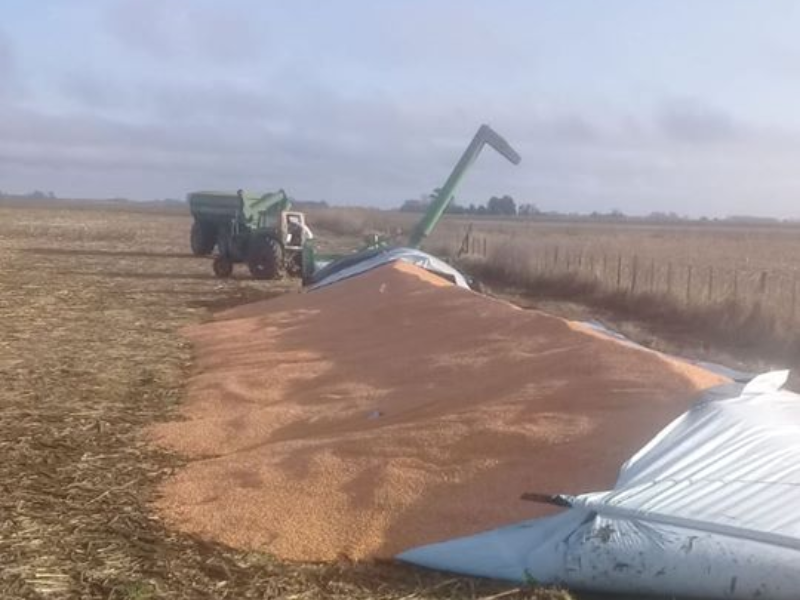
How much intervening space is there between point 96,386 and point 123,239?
127 feet

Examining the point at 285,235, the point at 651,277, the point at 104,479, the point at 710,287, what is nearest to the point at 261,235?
the point at 285,235

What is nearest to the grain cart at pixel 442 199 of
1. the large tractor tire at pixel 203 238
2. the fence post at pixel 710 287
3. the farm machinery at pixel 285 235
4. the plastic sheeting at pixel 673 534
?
the farm machinery at pixel 285 235

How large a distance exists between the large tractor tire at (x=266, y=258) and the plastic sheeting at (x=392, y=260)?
4.63 metres

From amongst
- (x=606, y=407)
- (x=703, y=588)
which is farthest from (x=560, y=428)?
(x=703, y=588)

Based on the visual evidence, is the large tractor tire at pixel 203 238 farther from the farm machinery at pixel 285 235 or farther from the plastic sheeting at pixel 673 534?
the plastic sheeting at pixel 673 534

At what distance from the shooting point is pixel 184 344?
1579 centimetres

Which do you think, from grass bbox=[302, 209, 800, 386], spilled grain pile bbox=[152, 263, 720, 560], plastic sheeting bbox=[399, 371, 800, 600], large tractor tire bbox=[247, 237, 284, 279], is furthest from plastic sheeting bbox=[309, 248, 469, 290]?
plastic sheeting bbox=[399, 371, 800, 600]

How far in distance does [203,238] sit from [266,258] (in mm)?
8386

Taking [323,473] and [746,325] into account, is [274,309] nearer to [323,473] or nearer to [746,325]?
[746,325]

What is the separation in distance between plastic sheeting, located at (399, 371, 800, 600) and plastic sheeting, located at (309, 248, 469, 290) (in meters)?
14.8

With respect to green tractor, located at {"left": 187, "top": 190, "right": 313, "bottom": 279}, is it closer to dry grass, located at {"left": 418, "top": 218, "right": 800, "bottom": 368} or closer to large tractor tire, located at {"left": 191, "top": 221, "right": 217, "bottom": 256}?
large tractor tire, located at {"left": 191, "top": 221, "right": 217, "bottom": 256}

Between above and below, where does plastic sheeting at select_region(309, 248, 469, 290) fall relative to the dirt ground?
above

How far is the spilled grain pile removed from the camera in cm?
668

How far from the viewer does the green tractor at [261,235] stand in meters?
27.8
